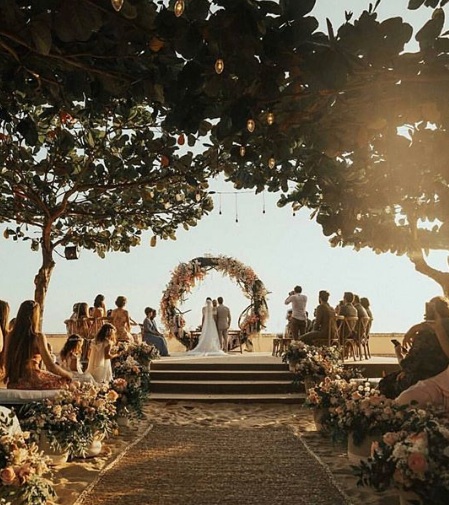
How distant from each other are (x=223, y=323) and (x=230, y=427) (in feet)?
32.5

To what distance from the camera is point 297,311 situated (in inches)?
599

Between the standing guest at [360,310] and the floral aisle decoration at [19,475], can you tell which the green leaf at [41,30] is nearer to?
the floral aisle decoration at [19,475]

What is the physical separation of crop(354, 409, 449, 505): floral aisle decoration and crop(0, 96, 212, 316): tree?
4621 millimetres

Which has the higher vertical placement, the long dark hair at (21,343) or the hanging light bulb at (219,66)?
the hanging light bulb at (219,66)

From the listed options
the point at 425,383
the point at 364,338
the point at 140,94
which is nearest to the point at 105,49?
the point at 140,94

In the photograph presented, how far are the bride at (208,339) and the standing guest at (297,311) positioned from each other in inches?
128

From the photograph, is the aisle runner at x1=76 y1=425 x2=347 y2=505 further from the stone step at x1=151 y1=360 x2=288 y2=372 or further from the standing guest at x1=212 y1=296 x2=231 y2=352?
the standing guest at x1=212 y1=296 x2=231 y2=352

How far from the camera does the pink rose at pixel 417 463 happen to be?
370 centimetres

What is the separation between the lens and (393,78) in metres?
3.82

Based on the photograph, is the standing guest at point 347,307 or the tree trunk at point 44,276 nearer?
the tree trunk at point 44,276

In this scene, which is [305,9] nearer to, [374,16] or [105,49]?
[374,16]

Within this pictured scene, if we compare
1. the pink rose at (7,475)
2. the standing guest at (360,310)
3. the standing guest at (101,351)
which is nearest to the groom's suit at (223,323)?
the standing guest at (360,310)

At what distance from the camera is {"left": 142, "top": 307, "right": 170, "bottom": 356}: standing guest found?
16969mm

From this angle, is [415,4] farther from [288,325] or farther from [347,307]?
[288,325]
